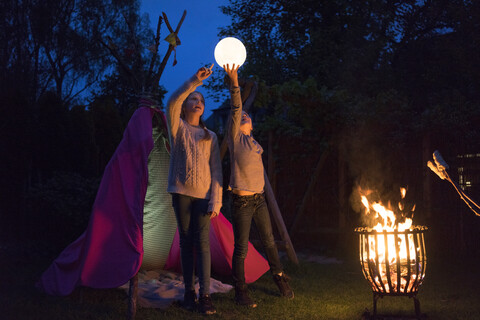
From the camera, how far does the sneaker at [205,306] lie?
141 inches

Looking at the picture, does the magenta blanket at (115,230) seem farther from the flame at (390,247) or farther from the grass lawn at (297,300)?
the flame at (390,247)

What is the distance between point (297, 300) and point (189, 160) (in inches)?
67.8

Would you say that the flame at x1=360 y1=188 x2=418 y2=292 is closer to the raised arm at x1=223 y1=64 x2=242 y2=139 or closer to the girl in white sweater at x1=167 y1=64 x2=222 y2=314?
the girl in white sweater at x1=167 y1=64 x2=222 y2=314

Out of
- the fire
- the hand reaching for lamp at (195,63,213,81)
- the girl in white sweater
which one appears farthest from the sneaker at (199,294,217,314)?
the hand reaching for lamp at (195,63,213,81)

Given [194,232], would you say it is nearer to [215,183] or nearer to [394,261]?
[215,183]

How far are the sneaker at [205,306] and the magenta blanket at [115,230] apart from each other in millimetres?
587

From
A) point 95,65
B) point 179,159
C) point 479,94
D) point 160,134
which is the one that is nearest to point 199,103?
point 179,159

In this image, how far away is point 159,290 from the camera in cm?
438

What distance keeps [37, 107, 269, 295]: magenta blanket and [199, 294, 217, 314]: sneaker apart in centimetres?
59

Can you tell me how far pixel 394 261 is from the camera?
347 centimetres

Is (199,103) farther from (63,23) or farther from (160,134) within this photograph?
(63,23)

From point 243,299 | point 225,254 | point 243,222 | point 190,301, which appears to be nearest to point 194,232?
point 243,222

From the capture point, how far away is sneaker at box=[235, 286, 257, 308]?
3.95m

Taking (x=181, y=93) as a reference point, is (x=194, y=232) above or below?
below
